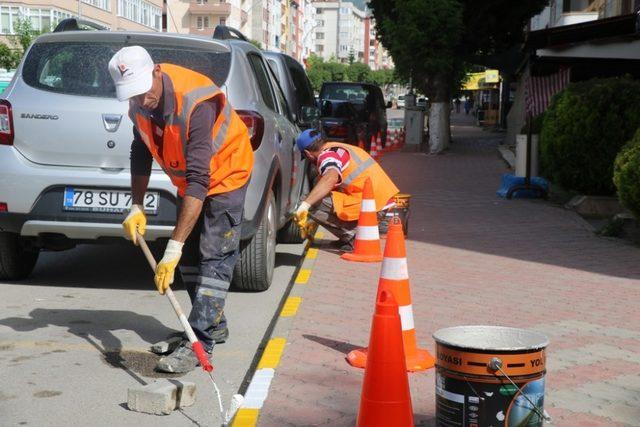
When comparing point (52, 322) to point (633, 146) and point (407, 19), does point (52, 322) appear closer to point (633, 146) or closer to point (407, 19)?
point (633, 146)

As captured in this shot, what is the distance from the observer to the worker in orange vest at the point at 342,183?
29.5 ft

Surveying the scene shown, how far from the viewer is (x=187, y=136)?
502cm

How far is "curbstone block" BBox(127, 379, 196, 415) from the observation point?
4.61 m

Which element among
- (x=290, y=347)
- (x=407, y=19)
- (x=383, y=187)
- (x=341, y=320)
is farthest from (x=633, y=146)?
(x=407, y=19)

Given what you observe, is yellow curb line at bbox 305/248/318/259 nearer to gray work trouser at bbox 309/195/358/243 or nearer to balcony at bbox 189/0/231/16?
gray work trouser at bbox 309/195/358/243

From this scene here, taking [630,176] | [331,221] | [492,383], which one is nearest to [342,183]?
[331,221]

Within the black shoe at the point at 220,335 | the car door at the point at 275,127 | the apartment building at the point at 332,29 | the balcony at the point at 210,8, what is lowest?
the black shoe at the point at 220,335

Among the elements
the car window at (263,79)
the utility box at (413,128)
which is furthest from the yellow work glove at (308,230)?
the utility box at (413,128)

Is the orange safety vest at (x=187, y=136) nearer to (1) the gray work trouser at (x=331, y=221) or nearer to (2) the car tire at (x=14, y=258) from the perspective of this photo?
(2) the car tire at (x=14, y=258)

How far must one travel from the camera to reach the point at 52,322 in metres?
6.43

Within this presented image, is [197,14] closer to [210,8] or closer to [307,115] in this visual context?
[210,8]

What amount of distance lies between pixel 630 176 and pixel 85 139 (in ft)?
18.6

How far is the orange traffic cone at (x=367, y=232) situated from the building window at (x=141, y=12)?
67.0m

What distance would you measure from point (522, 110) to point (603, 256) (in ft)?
63.0
